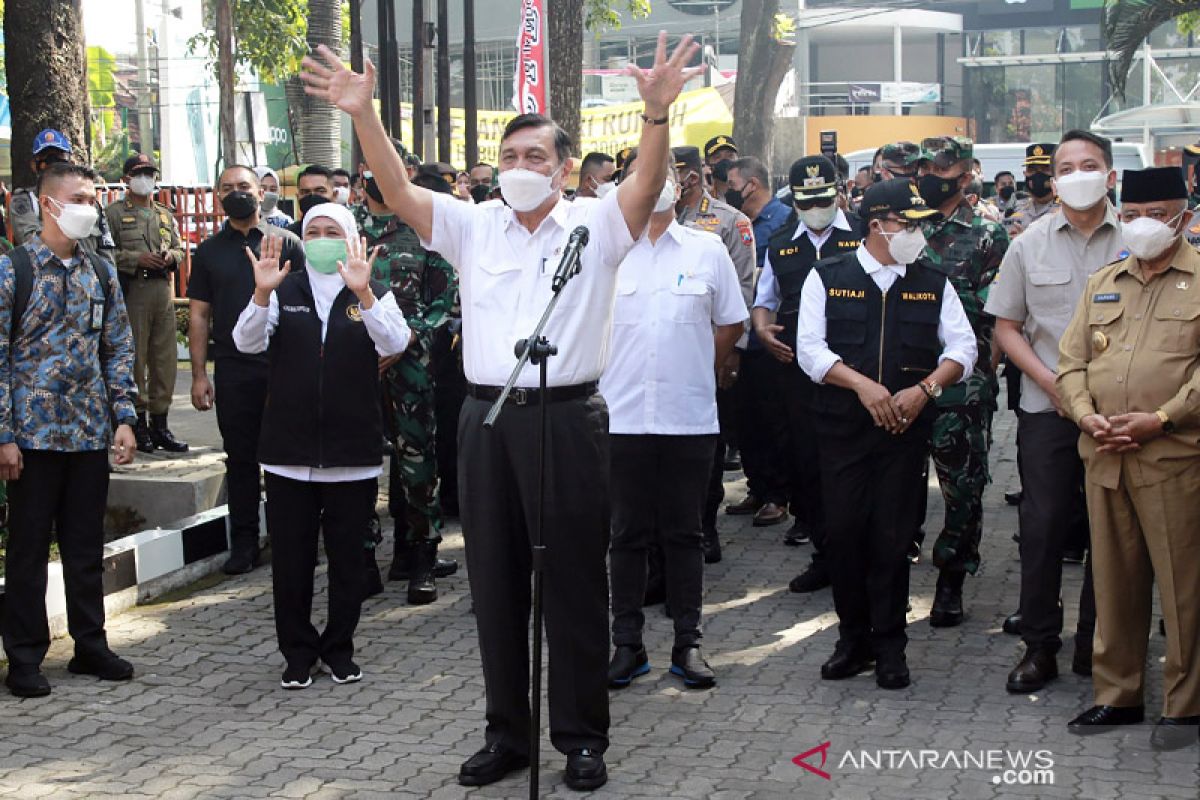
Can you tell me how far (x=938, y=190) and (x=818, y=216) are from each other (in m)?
0.69

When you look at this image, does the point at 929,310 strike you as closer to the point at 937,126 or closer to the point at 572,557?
the point at 572,557

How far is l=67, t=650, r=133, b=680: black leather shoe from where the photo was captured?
671 centimetres

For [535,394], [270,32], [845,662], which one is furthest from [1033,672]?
[270,32]

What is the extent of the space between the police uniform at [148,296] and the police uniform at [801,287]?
512cm

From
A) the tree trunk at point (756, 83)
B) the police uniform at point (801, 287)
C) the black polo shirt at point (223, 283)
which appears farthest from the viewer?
the tree trunk at point (756, 83)

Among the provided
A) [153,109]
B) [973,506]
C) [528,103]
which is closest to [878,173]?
[528,103]

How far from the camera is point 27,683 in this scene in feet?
21.2

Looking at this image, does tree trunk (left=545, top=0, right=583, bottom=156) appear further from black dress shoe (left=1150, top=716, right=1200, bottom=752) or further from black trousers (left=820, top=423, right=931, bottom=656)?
black dress shoe (left=1150, top=716, right=1200, bottom=752)

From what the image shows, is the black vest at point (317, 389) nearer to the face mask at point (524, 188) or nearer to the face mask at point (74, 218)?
the face mask at point (74, 218)

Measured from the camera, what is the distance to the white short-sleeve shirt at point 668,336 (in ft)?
22.1

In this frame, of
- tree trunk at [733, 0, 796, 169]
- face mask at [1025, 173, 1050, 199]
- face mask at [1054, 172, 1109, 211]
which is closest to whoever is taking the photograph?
face mask at [1054, 172, 1109, 211]

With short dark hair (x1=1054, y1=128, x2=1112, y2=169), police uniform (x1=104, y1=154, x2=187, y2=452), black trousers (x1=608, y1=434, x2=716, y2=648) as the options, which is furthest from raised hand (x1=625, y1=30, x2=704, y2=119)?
police uniform (x1=104, y1=154, x2=187, y2=452)

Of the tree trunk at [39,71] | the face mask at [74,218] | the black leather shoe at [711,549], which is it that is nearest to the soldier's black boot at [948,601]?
the black leather shoe at [711,549]

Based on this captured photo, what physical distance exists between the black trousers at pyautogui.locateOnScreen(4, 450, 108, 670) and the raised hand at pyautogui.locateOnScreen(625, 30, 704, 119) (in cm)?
326
